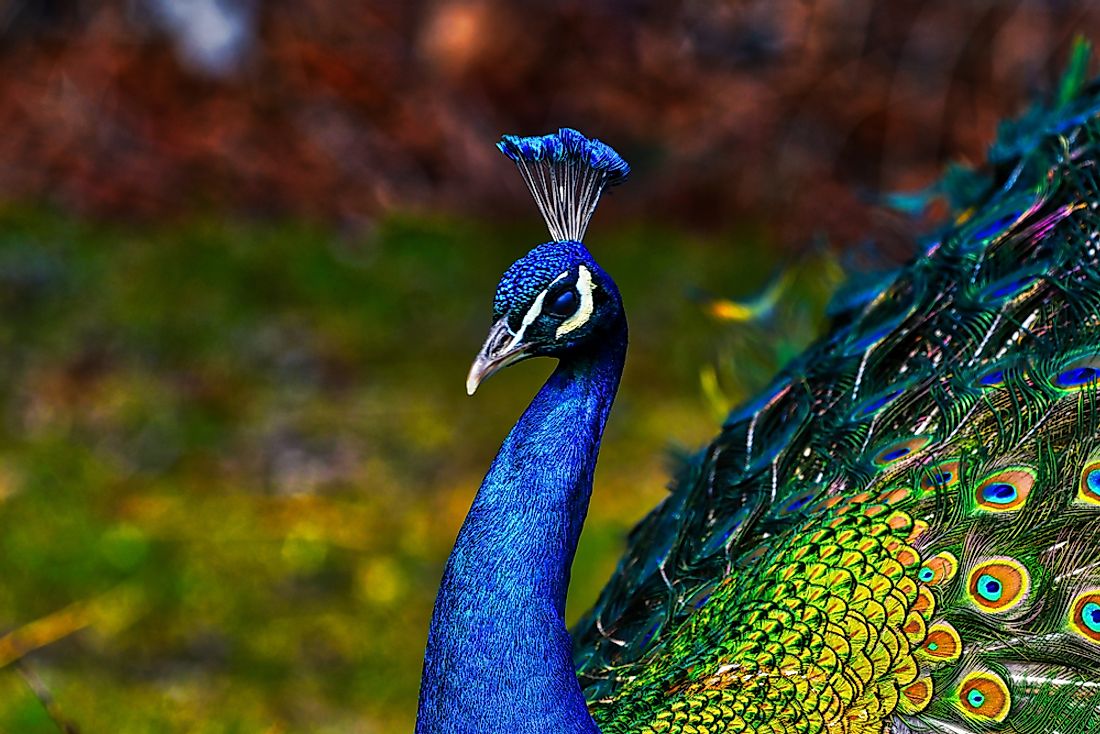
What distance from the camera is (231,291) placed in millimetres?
5180

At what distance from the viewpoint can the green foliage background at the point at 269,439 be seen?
3.46 m

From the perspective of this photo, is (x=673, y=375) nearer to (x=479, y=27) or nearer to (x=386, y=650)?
(x=386, y=650)

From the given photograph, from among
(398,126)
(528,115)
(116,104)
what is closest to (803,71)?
(528,115)

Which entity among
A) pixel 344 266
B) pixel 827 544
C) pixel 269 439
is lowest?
pixel 827 544

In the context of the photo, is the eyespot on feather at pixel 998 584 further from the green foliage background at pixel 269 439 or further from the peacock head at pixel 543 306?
the green foliage background at pixel 269 439

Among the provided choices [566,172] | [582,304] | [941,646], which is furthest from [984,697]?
[566,172]

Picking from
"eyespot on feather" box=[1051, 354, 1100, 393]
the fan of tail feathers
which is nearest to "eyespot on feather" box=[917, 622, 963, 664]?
the fan of tail feathers

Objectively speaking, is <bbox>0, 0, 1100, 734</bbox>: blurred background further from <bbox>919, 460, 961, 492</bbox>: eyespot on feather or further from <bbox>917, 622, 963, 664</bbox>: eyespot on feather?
<bbox>917, 622, 963, 664</bbox>: eyespot on feather

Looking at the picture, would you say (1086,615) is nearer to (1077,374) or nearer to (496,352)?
(1077,374)

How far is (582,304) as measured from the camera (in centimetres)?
183

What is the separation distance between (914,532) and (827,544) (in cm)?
11

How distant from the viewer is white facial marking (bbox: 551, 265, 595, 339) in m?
1.83

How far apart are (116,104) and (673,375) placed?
2.67 metres

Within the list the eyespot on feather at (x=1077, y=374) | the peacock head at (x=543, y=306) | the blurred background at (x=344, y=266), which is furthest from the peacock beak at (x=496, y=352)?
the blurred background at (x=344, y=266)
